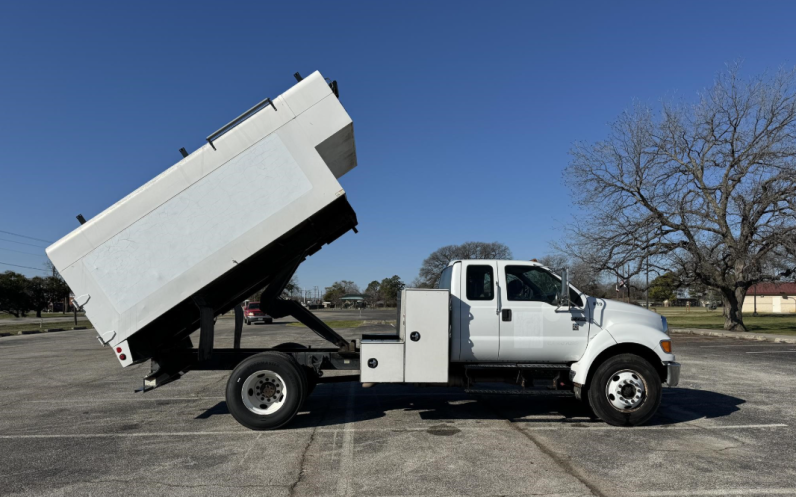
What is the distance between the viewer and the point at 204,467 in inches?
212

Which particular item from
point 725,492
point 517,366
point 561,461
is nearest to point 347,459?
point 561,461

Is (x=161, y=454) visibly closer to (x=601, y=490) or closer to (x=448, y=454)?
(x=448, y=454)

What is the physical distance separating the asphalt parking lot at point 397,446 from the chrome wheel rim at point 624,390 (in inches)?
12.5

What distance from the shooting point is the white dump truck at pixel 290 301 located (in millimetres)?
6250

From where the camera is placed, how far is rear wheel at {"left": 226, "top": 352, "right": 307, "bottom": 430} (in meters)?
6.75

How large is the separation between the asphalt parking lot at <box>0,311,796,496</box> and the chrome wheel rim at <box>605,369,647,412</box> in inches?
12.5

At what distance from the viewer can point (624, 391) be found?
689cm

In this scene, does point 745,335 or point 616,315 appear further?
point 745,335

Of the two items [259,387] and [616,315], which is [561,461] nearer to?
[616,315]

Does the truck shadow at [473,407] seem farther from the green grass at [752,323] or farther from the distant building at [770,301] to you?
the distant building at [770,301]

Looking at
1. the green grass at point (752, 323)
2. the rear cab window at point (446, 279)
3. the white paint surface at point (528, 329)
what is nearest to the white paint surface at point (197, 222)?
the rear cab window at point (446, 279)

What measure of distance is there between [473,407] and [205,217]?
4.98 m

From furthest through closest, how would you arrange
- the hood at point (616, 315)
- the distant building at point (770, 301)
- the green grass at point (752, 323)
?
the distant building at point (770, 301), the green grass at point (752, 323), the hood at point (616, 315)

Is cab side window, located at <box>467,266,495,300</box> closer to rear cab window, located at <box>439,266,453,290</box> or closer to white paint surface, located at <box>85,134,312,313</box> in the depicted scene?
rear cab window, located at <box>439,266,453,290</box>
